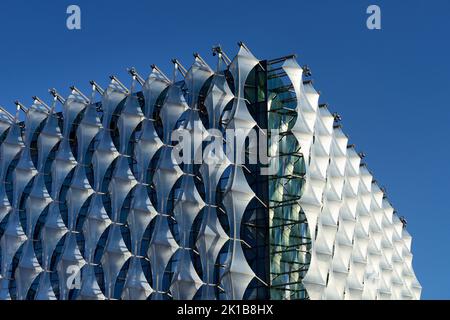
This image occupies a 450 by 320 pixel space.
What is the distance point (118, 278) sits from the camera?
6191 centimetres

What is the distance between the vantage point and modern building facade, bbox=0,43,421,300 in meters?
56.6

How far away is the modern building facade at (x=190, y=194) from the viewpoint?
2229 inches

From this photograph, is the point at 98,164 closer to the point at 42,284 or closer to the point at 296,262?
the point at 42,284

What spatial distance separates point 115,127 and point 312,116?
14537mm

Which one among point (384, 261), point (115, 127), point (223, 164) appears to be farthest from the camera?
point (384, 261)

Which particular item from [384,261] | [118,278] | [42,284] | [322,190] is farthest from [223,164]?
[384,261]

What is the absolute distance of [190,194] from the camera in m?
58.1

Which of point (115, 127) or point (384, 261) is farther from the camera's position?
point (384, 261)
